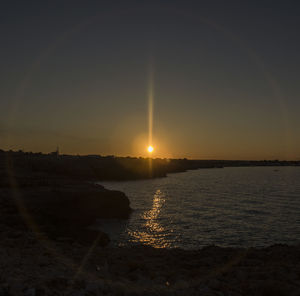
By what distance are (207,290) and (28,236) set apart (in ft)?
38.7

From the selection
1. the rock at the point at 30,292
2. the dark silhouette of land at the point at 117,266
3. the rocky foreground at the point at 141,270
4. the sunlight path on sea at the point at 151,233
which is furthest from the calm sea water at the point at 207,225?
the rock at the point at 30,292

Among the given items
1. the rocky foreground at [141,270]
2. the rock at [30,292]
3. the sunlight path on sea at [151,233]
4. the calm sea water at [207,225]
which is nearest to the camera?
the rock at [30,292]

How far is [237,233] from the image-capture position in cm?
2548

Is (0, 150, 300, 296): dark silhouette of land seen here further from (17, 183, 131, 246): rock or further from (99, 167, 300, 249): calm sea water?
(99, 167, 300, 249): calm sea water

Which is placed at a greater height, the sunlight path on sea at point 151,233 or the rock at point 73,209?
the rock at point 73,209

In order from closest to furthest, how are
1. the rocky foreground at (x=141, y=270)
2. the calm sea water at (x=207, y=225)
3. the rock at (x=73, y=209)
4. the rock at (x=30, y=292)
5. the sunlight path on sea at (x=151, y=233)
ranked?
1. the rock at (x=30, y=292)
2. the rocky foreground at (x=141, y=270)
3. the rock at (x=73, y=209)
4. the sunlight path on sea at (x=151, y=233)
5. the calm sea water at (x=207, y=225)

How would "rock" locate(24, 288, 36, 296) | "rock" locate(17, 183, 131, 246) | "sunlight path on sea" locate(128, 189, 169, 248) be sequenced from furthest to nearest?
"sunlight path on sea" locate(128, 189, 169, 248), "rock" locate(17, 183, 131, 246), "rock" locate(24, 288, 36, 296)

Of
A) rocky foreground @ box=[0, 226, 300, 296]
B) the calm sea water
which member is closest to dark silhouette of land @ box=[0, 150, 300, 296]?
rocky foreground @ box=[0, 226, 300, 296]

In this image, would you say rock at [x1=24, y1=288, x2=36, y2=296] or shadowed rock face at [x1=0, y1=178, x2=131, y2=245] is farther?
shadowed rock face at [x1=0, y1=178, x2=131, y2=245]

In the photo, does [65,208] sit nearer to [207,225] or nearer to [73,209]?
[73,209]

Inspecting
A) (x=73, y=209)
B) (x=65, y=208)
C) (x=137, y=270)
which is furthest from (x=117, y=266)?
(x=73, y=209)

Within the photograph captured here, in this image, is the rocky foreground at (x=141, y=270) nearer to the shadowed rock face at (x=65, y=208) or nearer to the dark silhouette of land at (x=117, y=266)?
the dark silhouette of land at (x=117, y=266)

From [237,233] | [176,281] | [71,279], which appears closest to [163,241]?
[237,233]

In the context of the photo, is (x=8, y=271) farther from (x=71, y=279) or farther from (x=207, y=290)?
(x=207, y=290)
